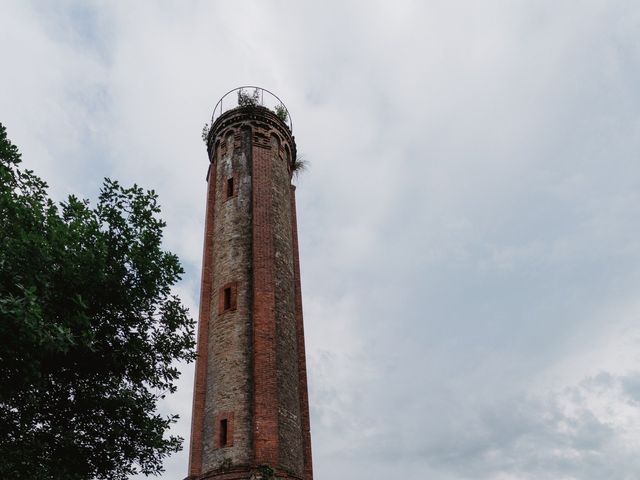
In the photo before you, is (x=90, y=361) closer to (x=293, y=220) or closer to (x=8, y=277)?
(x=8, y=277)

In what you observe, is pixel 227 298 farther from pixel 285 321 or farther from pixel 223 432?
pixel 223 432

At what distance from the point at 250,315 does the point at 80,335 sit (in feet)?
26.3

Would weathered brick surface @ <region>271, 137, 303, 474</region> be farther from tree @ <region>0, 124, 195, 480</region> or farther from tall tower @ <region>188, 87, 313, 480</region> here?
tree @ <region>0, 124, 195, 480</region>

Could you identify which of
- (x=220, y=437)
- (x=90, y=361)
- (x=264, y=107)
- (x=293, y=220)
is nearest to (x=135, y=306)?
(x=90, y=361)

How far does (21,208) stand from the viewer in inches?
363

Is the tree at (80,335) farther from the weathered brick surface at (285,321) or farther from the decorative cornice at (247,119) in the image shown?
the decorative cornice at (247,119)

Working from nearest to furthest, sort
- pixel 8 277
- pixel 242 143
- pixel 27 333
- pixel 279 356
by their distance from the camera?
pixel 27 333
pixel 8 277
pixel 279 356
pixel 242 143

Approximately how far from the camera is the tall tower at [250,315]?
595 inches

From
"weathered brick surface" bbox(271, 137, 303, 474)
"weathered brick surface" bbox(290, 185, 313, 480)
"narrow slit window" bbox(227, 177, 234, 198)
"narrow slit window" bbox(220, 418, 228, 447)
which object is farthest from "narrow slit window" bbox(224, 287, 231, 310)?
"narrow slit window" bbox(227, 177, 234, 198)

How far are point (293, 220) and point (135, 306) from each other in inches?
460

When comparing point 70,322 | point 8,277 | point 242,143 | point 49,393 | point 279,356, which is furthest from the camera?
point 242,143

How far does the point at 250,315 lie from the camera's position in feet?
56.1

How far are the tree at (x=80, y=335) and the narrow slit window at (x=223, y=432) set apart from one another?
381 cm

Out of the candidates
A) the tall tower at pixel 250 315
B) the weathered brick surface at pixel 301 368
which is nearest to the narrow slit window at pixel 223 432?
the tall tower at pixel 250 315
